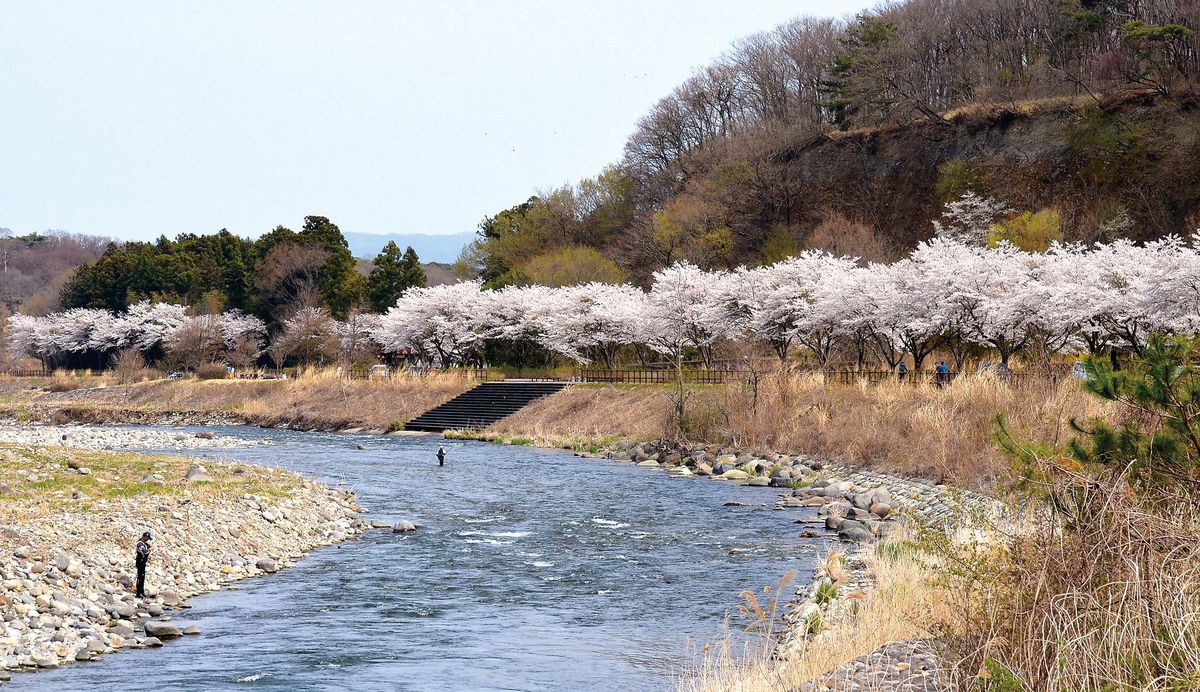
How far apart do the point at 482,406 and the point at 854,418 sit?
28330 millimetres

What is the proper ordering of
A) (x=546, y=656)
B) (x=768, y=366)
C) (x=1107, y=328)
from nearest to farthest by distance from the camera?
(x=546, y=656)
(x=1107, y=328)
(x=768, y=366)

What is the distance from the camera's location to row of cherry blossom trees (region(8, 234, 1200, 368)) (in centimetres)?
4081

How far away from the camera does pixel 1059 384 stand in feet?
94.9

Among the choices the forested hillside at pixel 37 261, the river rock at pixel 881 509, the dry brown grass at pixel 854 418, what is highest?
the forested hillside at pixel 37 261

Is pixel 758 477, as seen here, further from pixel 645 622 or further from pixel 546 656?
pixel 546 656

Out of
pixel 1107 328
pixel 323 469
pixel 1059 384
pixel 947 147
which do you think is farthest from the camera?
pixel 947 147

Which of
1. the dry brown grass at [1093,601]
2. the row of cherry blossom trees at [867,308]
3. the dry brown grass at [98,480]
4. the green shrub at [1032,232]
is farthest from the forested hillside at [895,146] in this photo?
the dry brown grass at [1093,601]

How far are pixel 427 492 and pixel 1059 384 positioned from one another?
59.0ft

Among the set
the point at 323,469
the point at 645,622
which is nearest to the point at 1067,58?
the point at 323,469

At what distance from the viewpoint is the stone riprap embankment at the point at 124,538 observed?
14.6 m

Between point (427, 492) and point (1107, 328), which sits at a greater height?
point (1107, 328)

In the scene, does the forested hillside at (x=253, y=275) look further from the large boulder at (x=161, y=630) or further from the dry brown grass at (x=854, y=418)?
the large boulder at (x=161, y=630)

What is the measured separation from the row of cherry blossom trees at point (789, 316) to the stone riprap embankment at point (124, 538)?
2750cm

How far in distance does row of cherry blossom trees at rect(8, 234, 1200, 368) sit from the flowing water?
17506 mm
